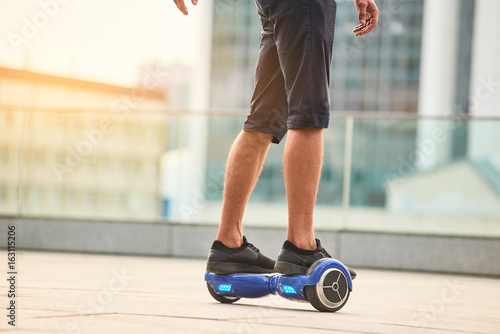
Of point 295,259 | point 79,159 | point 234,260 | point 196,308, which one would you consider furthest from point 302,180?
point 79,159

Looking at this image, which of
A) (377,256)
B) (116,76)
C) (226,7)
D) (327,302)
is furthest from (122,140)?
(226,7)

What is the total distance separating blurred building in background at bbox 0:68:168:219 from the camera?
5.62 metres

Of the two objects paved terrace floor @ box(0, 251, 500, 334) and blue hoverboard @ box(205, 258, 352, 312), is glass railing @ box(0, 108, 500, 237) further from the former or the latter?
blue hoverboard @ box(205, 258, 352, 312)

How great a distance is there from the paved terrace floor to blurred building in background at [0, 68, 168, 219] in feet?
6.10

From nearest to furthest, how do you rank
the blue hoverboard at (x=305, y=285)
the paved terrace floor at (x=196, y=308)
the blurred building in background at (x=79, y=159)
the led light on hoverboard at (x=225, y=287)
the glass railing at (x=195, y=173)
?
the paved terrace floor at (x=196, y=308) < the blue hoverboard at (x=305, y=285) < the led light on hoverboard at (x=225, y=287) < the glass railing at (x=195, y=173) < the blurred building in background at (x=79, y=159)

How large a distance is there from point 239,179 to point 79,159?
3522mm

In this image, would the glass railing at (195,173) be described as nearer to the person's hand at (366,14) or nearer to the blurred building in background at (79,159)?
the blurred building in background at (79,159)

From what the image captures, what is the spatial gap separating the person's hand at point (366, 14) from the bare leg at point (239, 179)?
45 centimetres

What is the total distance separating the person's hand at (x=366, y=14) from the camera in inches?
90.4

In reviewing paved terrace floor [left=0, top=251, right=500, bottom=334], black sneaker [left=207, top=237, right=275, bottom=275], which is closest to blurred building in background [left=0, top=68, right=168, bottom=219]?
paved terrace floor [left=0, top=251, right=500, bottom=334]

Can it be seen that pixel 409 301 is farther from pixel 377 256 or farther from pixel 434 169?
pixel 434 169

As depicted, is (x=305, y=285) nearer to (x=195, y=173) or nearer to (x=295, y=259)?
(x=295, y=259)

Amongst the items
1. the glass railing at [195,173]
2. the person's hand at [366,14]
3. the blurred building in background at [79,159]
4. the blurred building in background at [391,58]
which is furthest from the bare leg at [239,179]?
the blurred building in background at [391,58]

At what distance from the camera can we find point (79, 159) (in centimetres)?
561
